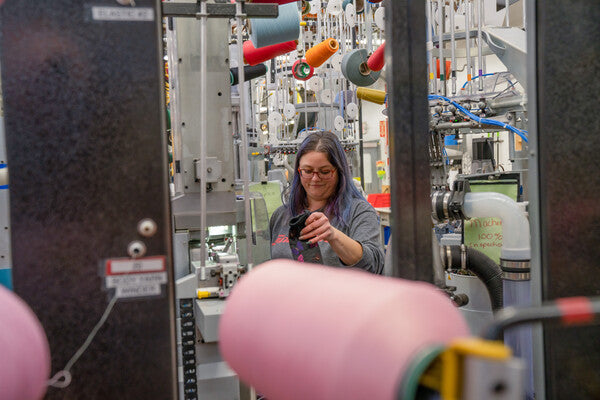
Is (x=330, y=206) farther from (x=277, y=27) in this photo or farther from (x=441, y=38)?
(x=441, y=38)

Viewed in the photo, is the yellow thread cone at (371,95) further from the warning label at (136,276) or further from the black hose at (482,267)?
the warning label at (136,276)

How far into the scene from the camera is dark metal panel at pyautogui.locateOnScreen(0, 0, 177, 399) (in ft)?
3.92

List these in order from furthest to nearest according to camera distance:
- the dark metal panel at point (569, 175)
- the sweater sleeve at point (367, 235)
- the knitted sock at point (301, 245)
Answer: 1. the sweater sleeve at point (367, 235)
2. the knitted sock at point (301, 245)
3. the dark metal panel at point (569, 175)

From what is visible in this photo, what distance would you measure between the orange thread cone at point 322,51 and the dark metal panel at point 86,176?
311 centimetres

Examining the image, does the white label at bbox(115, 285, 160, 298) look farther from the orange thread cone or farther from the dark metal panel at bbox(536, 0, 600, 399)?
the orange thread cone

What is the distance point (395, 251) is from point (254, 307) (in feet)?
1.66

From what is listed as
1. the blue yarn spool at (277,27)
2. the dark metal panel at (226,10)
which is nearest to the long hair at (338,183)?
the blue yarn spool at (277,27)

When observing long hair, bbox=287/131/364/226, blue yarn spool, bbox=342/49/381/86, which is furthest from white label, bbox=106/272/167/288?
blue yarn spool, bbox=342/49/381/86

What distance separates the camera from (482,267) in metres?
2.64

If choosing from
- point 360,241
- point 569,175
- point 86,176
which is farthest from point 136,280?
point 360,241

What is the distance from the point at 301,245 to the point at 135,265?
0.74 meters

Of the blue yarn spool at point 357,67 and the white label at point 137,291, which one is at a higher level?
the blue yarn spool at point 357,67

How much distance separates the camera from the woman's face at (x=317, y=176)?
2.42 metres

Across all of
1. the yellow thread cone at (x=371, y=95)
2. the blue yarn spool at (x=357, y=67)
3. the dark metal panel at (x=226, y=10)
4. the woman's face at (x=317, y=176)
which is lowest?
the woman's face at (x=317, y=176)
